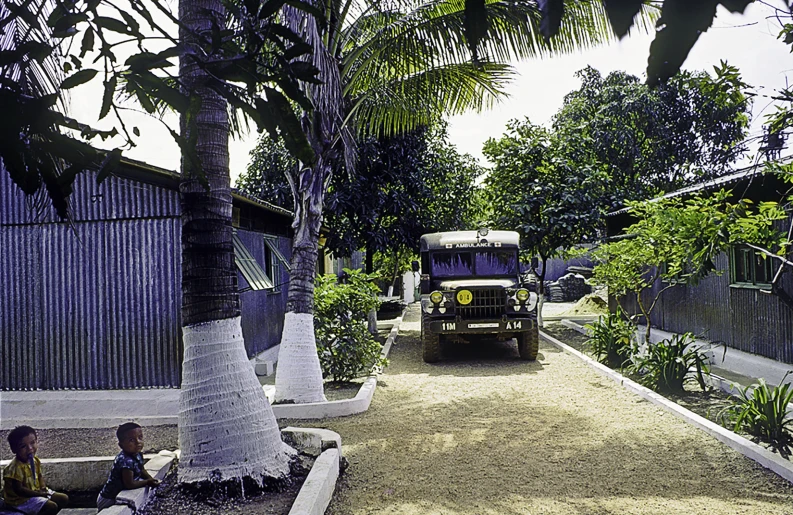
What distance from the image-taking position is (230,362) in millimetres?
4441

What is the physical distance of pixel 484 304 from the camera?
36.2 feet

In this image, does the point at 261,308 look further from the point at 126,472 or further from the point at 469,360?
the point at 126,472

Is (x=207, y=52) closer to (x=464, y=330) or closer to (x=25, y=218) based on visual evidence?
Result: (x=25, y=218)

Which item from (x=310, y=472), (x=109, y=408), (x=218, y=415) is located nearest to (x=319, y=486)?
(x=310, y=472)

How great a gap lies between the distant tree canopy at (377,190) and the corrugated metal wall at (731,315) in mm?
6227

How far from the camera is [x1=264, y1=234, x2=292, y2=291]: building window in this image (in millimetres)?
12094

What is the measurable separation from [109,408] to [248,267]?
288 centimetres

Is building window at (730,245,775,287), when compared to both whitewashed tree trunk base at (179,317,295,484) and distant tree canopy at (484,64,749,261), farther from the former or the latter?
whitewashed tree trunk base at (179,317,295,484)

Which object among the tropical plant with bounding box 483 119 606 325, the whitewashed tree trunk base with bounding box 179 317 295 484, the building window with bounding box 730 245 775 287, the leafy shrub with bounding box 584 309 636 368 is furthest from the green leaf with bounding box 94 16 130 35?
the tropical plant with bounding box 483 119 606 325

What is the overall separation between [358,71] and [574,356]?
654 centimetres

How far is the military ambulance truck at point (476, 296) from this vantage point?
1089cm

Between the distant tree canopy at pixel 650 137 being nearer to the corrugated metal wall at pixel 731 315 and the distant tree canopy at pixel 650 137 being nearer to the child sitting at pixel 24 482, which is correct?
the corrugated metal wall at pixel 731 315

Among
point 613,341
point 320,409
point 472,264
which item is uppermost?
point 472,264

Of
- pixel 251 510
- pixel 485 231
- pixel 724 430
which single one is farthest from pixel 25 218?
pixel 724 430
